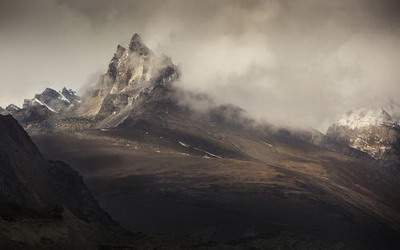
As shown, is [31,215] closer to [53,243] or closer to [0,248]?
[53,243]

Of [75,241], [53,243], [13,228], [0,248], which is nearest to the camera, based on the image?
[0,248]

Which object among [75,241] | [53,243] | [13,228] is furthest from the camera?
[75,241]

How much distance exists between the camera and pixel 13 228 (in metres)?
168

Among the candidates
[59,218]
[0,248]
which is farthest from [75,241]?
[0,248]

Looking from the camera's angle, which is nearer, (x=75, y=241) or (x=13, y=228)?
(x=13, y=228)

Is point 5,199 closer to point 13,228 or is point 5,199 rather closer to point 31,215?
point 31,215

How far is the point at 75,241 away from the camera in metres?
196

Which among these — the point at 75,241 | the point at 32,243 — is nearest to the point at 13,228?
the point at 32,243

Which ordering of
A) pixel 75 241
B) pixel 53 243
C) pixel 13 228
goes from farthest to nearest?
pixel 75 241 < pixel 53 243 < pixel 13 228

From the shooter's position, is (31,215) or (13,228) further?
(31,215)

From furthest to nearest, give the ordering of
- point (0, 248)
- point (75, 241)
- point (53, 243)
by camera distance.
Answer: point (75, 241) → point (53, 243) → point (0, 248)

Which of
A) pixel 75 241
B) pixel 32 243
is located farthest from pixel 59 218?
pixel 32 243

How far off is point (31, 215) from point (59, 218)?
45.5 feet

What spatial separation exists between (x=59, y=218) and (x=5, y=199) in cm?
1599
